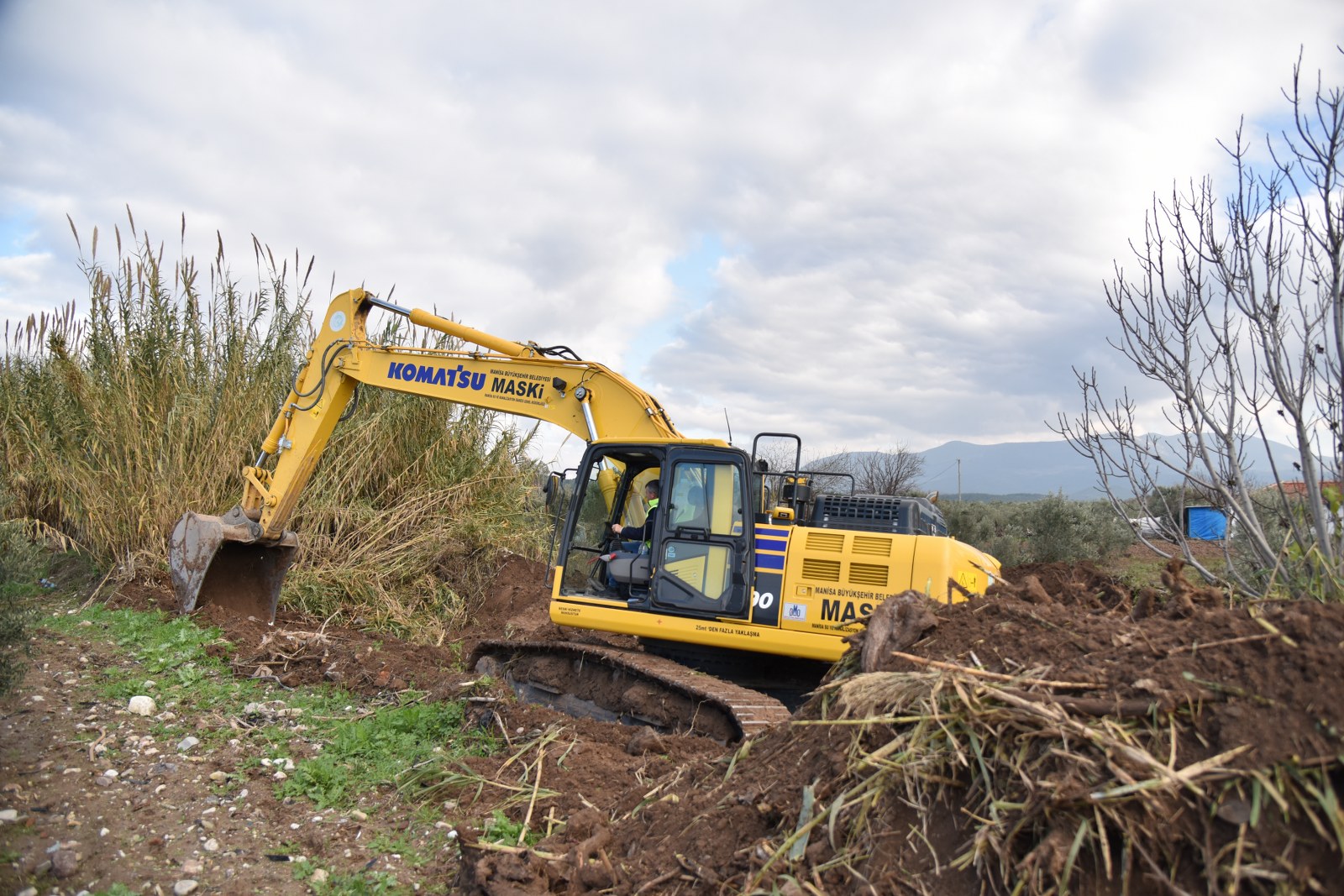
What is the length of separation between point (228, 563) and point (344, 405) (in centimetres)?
179

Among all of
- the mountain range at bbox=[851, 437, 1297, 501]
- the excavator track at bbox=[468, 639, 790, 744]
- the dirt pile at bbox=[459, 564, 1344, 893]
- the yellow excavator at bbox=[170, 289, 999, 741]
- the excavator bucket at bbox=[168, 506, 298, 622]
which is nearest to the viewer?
the dirt pile at bbox=[459, 564, 1344, 893]

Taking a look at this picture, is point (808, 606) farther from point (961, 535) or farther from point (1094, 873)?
point (961, 535)

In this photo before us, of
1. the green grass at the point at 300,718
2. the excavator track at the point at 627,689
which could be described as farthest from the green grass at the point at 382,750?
the excavator track at the point at 627,689

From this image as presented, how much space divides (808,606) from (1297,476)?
3.07 metres

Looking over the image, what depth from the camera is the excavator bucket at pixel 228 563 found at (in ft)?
26.9

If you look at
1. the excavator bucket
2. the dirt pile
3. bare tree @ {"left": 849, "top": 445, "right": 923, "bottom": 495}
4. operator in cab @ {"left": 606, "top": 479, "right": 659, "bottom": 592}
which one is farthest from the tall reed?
bare tree @ {"left": 849, "top": 445, "right": 923, "bottom": 495}

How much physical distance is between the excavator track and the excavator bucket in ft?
7.86

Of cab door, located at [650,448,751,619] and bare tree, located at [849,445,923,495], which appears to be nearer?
cab door, located at [650,448,751,619]

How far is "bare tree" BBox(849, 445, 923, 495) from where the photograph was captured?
1947 cm

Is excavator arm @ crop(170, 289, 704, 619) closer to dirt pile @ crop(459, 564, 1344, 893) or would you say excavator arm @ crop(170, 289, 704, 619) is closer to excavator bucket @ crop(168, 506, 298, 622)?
excavator bucket @ crop(168, 506, 298, 622)

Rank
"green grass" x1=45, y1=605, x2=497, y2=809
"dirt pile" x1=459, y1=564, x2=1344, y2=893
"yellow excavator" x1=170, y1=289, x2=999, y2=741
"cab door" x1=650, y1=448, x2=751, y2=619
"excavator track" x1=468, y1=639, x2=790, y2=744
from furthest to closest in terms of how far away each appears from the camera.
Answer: "cab door" x1=650, y1=448, x2=751, y2=619 < "yellow excavator" x1=170, y1=289, x2=999, y2=741 < "excavator track" x1=468, y1=639, x2=790, y2=744 < "green grass" x1=45, y1=605, x2=497, y2=809 < "dirt pile" x1=459, y1=564, x2=1344, y2=893

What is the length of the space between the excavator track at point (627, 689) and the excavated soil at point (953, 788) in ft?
2.17

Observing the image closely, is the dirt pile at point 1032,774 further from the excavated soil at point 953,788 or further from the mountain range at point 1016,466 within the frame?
the mountain range at point 1016,466

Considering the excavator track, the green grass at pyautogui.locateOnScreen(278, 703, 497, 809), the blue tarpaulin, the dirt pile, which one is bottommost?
the green grass at pyautogui.locateOnScreen(278, 703, 497, 809)
